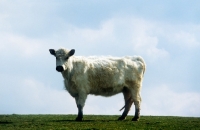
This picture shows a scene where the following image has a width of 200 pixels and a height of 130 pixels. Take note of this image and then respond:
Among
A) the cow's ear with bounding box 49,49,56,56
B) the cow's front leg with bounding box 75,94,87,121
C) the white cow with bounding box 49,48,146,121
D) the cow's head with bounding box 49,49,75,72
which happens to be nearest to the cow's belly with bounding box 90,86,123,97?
the white cow with bounding box 49,48,146,121

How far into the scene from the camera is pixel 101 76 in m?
22.4

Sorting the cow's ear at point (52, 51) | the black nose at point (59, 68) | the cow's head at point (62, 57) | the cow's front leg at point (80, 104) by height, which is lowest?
the cow's front leg at point (80, 104)

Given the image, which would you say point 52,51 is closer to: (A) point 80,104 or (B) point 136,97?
(A) point 80,104

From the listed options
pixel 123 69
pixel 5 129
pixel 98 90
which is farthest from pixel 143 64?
pixel 5 129

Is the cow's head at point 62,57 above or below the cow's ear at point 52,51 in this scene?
below

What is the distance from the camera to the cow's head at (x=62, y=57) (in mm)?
21250

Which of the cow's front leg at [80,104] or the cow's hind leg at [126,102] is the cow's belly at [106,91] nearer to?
the cow's hind leg at [126,102]

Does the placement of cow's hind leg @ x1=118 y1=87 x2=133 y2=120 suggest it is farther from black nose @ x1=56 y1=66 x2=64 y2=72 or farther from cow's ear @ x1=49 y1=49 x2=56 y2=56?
cow's ear @ x1=49 y1=49 x2=56 y2=56

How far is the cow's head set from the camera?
21.2 meters

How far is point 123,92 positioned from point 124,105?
2.40 feet

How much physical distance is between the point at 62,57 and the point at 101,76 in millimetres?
2428

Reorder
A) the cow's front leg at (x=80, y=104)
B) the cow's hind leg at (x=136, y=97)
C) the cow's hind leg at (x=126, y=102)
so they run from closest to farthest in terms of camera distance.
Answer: the cow's front leg at (x=80, y=104), the cow's hind leg at (x=136, y=97), the cow's hind leg at (x=126, y=102)

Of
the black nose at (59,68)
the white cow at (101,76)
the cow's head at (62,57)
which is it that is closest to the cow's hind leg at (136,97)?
the white cow at (101,76)

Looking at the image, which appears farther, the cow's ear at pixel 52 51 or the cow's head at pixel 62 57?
the cow's ear at pixel 52 51
